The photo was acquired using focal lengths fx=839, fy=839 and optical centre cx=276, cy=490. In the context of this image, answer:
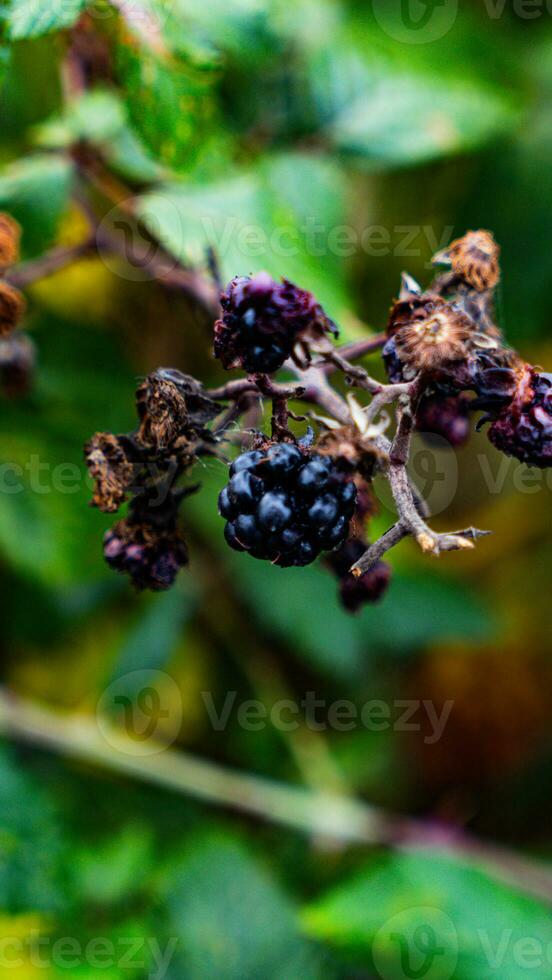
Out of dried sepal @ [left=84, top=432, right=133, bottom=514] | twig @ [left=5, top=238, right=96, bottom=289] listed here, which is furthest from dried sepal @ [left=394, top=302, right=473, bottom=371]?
twig @ [left=5, top=238, right=96, bottom=289]

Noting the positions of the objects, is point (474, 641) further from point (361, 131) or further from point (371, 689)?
point (361, 131)

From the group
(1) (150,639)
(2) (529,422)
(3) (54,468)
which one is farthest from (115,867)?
(2) (529,422)

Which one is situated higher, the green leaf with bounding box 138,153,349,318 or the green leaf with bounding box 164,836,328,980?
the green leaf with bounding box 138,153,349,318

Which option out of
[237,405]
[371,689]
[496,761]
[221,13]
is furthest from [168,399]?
[496,761]

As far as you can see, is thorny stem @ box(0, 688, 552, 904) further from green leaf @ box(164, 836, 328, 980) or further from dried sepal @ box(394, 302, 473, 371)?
dried sepal @ box(394, 302, 473, 371)

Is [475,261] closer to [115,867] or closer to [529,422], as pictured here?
[529,422]
